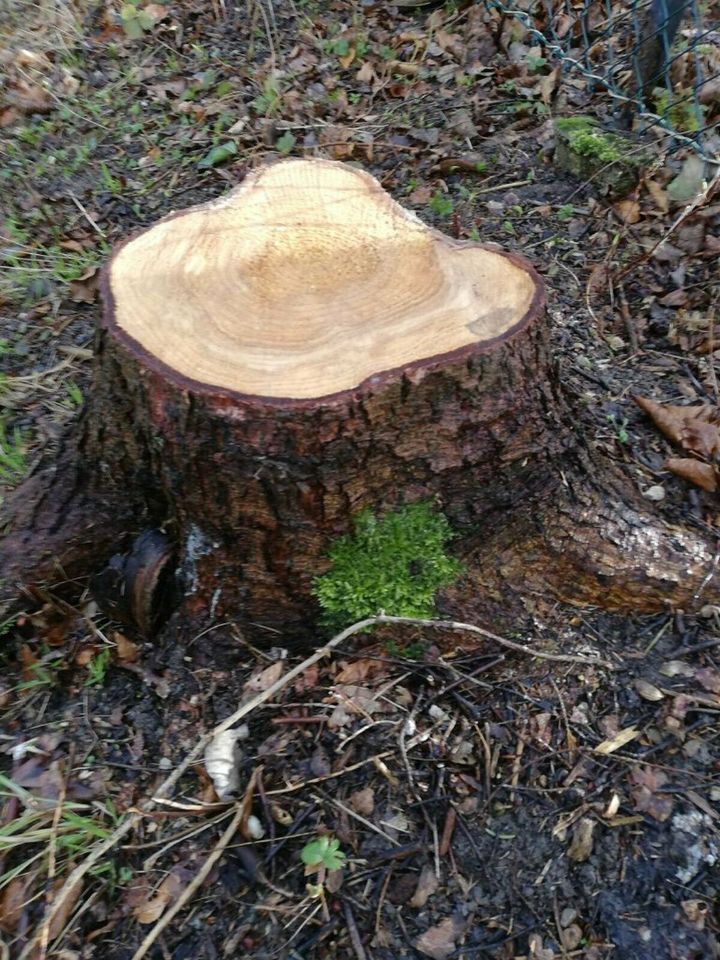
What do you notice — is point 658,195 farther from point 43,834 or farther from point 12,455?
point 43,834

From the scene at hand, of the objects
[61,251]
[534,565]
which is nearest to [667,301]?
[534,565]

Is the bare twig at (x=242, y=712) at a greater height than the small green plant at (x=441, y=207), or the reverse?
the small green plant at (x=441, y=207)

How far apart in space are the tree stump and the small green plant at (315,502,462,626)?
0.04 m

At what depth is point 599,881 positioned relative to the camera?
5.53 ft

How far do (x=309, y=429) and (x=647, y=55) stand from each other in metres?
2.75

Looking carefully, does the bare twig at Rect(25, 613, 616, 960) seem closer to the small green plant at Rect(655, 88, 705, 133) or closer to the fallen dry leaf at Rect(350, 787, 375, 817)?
the fallen dry leaf at Rect(350, 787, 375, 817)

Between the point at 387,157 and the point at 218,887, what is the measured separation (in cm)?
328

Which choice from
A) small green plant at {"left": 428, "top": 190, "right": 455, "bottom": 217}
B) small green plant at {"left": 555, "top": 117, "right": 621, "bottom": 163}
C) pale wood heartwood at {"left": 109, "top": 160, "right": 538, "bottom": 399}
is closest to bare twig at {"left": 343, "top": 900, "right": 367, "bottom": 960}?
pale wood heartwood at {"left": 109, "top": 160, "right": 538, "bottom": 399}

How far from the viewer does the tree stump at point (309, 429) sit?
5.39 ft

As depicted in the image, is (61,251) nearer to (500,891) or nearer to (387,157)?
(387,157)

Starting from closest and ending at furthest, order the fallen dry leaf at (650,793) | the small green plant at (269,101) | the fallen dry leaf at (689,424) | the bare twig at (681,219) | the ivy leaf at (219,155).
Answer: the fallen dry leaf at (650,793) < the fallen dry leaf at (689,424) < the bare twig at (681,219) < the ivy leaf at (219,155) < the small green plant at (269,101)

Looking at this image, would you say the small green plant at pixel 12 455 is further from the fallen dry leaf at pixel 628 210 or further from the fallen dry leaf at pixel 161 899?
the fallen dry leaf at pixel 628 210

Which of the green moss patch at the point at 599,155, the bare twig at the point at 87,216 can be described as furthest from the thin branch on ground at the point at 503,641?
the bare twig at the point at 87,216

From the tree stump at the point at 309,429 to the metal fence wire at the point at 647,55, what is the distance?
1.84 m
